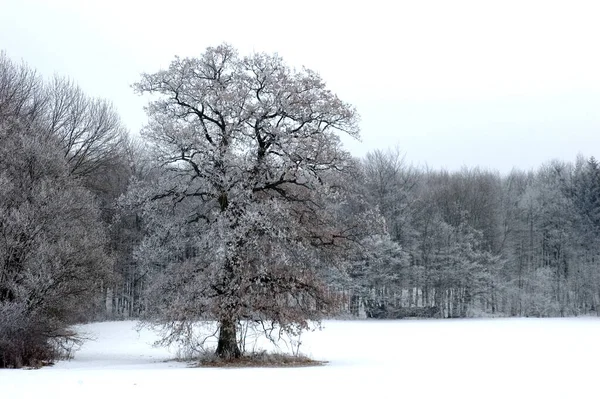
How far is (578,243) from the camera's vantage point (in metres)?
62.4

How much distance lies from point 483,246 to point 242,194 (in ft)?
154

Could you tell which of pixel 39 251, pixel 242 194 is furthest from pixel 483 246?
pixel 39 251

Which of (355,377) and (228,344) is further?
(228,344)

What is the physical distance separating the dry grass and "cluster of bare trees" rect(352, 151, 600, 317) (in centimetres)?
3362

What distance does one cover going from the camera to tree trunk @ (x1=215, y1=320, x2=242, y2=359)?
2117 centimetres

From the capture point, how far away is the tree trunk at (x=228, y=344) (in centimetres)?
2117

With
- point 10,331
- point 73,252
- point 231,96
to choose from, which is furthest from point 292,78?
point 10,331

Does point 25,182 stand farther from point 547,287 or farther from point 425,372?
point 547,287

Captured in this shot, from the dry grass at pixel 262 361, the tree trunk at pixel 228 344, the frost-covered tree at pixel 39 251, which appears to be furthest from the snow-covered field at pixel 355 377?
the tree trunk at pixel 228 344

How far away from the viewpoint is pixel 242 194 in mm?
20094

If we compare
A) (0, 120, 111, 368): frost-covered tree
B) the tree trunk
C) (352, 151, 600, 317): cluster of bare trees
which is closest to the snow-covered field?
(0, 120, 111, 368): frost-covered tree

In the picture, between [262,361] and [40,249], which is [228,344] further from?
[40,249]

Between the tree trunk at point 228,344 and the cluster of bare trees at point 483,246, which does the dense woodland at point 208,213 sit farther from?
the cluster of bare trees at point 483,246

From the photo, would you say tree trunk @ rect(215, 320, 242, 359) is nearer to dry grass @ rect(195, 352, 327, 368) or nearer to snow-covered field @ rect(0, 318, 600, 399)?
dry grass @ rect(195, 352, 327, 368)
